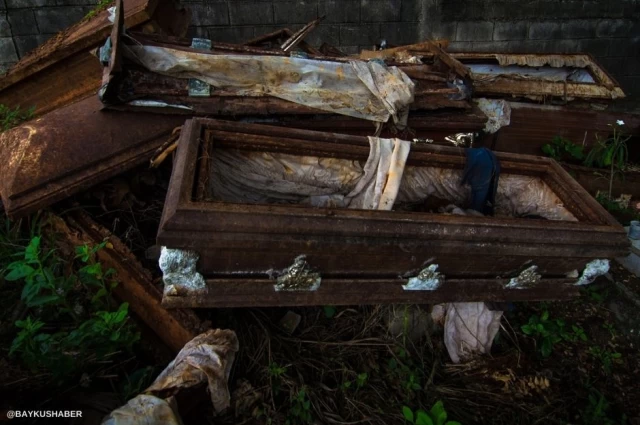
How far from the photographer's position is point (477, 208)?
256cm

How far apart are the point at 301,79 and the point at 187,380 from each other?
2057 mm

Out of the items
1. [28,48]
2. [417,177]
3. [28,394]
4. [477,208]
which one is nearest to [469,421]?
[477,208]

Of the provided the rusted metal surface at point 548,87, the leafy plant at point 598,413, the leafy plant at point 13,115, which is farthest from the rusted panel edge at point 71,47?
the leafy plant at point 598,413

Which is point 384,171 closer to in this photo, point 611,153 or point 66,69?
point 611,153

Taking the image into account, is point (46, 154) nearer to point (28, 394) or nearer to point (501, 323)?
point (28, 394)

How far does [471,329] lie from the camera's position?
2.39m

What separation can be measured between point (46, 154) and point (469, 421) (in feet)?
8.96

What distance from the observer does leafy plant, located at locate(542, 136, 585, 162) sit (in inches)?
149

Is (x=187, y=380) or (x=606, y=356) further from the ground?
(x=187, y=380)

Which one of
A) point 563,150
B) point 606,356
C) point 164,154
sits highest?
point 164,154

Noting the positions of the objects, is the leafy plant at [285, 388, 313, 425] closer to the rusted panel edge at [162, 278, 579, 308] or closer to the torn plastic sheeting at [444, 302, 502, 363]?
the rusted panel edge at [162, 278, 579, 308]

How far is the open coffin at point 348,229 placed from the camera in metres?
1.75

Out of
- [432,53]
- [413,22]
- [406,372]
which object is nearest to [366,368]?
[406,372]

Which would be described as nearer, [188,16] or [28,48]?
[188,16]
